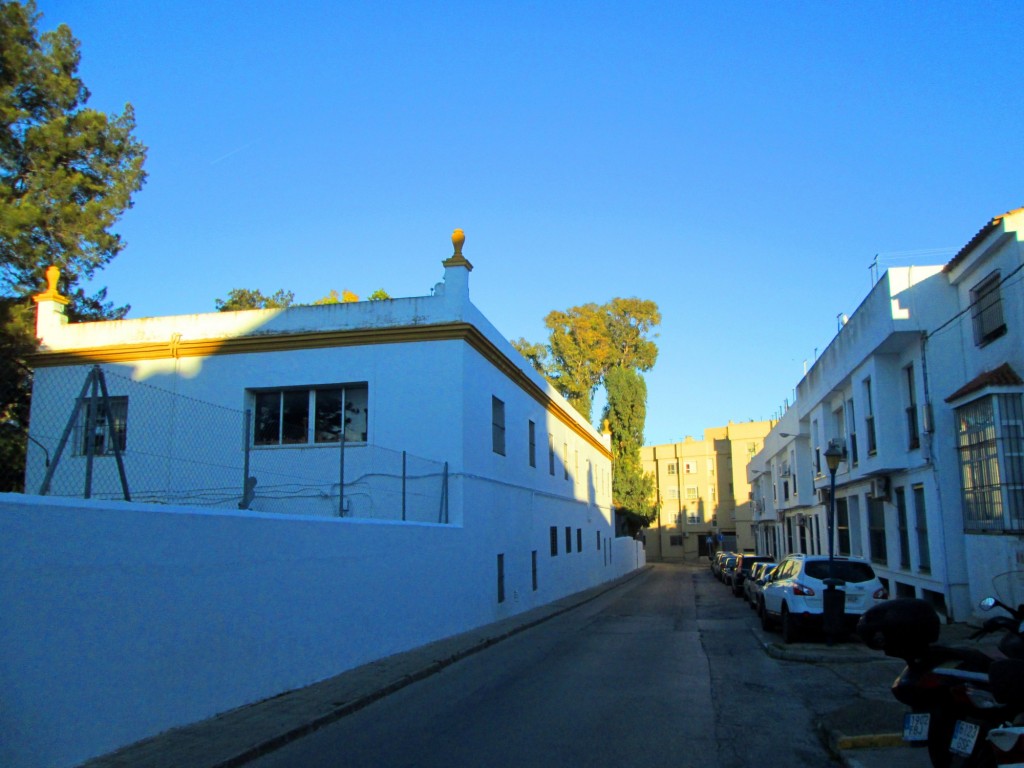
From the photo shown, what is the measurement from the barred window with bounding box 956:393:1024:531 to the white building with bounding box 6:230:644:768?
959 cm

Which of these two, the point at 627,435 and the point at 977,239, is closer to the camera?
the point at 977,239

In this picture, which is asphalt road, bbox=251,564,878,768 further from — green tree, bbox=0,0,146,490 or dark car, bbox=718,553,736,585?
dark car, bbox=718,553,736,585

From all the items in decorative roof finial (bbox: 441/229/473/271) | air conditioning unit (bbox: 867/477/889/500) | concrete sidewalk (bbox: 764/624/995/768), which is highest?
decorative roof finial (bbox: 441/229/473/271)

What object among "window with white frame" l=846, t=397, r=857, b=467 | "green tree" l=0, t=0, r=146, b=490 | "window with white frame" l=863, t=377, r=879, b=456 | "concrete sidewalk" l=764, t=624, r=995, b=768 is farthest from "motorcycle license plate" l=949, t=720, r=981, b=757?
"green tree" l=0, t=0, r=146, b=490

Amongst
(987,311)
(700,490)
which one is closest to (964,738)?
(987,311)

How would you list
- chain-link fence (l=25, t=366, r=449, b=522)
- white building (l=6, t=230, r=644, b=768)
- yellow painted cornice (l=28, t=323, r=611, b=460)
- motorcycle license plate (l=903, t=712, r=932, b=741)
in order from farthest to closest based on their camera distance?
yellow painted cornice (l=28, t=323, r=611, b=460) < chain-link fence (l=25, t=366, r=449, b=522) < white building (l=6, t=230, r=644, b=768) < motorcycle license plate (l=903, t=712, r=932, b=741)

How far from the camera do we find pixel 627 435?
1986 inches

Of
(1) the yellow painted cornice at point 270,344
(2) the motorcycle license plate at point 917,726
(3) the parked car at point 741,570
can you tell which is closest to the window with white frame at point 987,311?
(1) the yellow painted cornice at point 270,344

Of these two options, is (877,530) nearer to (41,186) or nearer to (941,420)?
(941,420)

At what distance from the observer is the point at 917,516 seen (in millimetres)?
17203

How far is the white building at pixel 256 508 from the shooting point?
21.2 ft

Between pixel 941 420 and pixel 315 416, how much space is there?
1282 centimetres

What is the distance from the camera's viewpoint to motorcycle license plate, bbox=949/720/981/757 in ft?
14.8

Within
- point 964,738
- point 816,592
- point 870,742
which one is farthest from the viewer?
point 816,592
